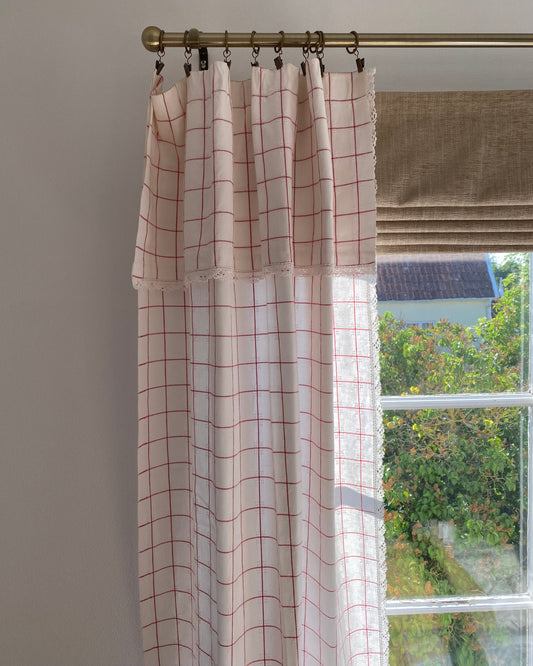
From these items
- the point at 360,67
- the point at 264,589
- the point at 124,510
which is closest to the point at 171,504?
the point at 124,510

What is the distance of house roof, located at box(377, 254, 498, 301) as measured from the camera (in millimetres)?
1159

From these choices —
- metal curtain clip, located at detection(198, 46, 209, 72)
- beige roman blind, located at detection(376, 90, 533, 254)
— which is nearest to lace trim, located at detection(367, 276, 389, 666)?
beige roman blind, located at detection(376, 90, 533, 254)

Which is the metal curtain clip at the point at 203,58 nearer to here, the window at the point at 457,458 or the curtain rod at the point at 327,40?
the curtain rod at the point at 327,40

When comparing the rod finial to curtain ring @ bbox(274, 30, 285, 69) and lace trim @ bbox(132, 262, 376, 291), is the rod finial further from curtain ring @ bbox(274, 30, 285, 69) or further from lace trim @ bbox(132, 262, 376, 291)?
lace trim @ bbox(132, 262, 376, 291)

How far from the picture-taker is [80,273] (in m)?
1.05

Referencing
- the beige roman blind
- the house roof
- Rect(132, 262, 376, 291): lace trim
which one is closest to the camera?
Rect(132, 262, 376, 291): lace trim

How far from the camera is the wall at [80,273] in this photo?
104 cm

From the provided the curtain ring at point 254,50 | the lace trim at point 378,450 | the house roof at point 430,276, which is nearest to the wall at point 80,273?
the curtain ring at point 254,50

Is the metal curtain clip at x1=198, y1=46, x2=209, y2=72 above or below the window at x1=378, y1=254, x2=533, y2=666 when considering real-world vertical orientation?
above

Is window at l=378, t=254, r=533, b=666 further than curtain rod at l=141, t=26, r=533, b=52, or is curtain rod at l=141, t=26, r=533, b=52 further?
window at l=378, t=254, r=533, b=666

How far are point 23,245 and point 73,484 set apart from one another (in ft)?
1.62

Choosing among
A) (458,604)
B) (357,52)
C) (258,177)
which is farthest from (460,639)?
(357,52)

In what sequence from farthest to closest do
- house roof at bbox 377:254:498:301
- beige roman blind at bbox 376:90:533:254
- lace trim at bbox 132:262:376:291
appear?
house roof at bbox 377:254:498:301
beige roman blind at bbox 376:90:533:254
lace trim at bbox 132:262:376:291

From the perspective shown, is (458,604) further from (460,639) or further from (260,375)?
(260,375)
